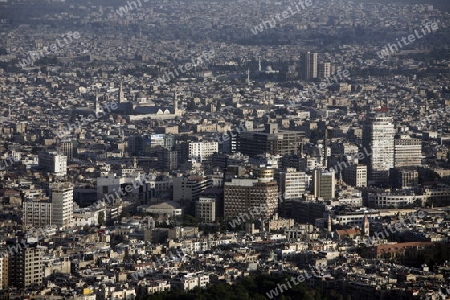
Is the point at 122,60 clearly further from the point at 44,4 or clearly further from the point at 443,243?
the point at 443,243

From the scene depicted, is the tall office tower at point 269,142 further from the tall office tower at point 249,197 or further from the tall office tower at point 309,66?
the tall office tower at point 309,66

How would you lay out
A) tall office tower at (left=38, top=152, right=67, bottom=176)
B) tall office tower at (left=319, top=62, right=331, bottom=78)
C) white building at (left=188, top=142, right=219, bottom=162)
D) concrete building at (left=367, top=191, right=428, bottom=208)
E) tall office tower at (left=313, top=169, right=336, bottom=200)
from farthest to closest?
tall office tower at (left=319, top=62, right=331, bottom=78) < white building at (left=188, top=142, right=219, bottom=162) < tall office tower at (left=38, top=152, right=67, bottom=176) < tall office tower at (left=313, top=169, right=336, bottom=200) < concrete building at (left=367, top=191, right=428, bottom=208)

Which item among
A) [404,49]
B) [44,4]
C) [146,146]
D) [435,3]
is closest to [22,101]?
[146,146]

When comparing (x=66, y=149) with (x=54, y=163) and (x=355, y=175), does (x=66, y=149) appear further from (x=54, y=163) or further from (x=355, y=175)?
(x=355, y=175)

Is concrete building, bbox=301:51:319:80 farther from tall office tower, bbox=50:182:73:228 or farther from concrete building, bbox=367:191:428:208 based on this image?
tall office tower, bbox=50:182:73:228

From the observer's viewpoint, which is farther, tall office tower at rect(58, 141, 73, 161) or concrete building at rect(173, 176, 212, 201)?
tall office tower at rect(58, 141, 73, 161)

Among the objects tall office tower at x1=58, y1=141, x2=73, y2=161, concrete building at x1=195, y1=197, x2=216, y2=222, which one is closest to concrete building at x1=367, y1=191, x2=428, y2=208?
concrete building at x1=195, y1=197, x2=216, y2=222

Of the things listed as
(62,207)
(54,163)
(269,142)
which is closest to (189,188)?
(62,207)

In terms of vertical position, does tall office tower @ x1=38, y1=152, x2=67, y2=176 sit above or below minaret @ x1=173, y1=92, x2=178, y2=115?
below
